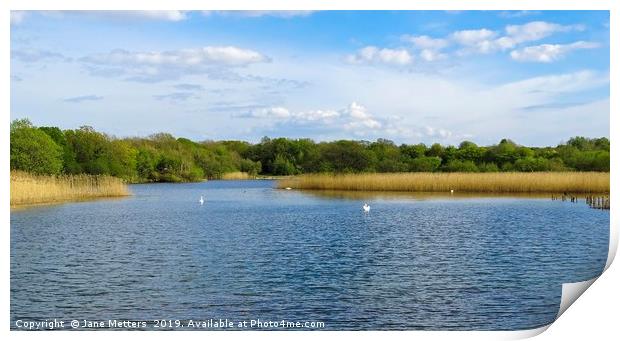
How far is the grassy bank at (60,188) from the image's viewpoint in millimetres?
17914

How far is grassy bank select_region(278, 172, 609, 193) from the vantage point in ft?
62.3

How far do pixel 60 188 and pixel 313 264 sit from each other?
38.0 ft

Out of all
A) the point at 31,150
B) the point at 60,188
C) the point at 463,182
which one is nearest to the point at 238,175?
the point at 60,188

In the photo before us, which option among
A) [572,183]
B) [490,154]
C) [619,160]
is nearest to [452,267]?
[619,160]

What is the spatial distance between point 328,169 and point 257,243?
12.9 m

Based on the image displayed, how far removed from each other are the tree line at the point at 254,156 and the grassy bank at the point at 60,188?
1.63ft

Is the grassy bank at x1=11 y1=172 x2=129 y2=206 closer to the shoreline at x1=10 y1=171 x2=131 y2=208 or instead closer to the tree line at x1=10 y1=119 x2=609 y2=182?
the shoreline at x1=10 y1=171 x2=131 y2=208

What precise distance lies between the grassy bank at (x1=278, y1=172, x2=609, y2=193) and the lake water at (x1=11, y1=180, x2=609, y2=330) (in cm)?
163

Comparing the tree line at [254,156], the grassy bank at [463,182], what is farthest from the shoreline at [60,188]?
the grassy bank at [463,182]

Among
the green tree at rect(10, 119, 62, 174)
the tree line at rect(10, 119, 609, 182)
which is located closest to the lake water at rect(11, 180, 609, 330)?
the green tree at rect(10, 119, 62, 174)

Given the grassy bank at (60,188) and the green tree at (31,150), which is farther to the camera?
the green tree at (31,150)
